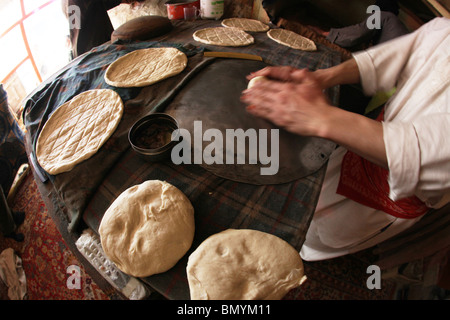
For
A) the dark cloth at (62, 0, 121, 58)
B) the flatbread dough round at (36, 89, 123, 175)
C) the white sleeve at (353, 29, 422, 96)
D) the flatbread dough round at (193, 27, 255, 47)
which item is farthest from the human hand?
the dark cloth at (62, 0, 121, 58)

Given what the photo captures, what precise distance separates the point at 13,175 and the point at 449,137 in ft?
10.6

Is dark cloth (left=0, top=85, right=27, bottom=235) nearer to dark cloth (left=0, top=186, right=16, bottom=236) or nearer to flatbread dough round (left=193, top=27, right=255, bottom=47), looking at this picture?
dark cloth (left=0, top=186, right=16, bottom=236)

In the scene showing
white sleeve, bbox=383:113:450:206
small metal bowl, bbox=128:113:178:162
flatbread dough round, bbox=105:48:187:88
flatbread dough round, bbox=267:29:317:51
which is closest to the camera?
white sleeve, bbox=383:113:450:206

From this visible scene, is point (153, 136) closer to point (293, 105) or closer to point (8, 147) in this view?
point (293, 105)

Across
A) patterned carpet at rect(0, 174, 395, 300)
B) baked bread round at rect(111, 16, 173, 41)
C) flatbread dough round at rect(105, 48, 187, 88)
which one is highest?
baked bread round at rect(111, 16, 173, 41)

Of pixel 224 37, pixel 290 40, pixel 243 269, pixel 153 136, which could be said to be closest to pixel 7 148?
pixel 153 136

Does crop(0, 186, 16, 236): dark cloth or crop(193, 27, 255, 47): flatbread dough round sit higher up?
crop(193, 27, 255, 47): flatbread dough round

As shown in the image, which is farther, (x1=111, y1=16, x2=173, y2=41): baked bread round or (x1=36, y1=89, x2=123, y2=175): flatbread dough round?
(x1=111, y1=16, x2=173, y2=41): baked bread round

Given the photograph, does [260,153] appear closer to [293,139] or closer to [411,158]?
[293,139]

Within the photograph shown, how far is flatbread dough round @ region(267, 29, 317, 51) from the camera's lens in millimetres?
2236

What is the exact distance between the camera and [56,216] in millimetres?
1168

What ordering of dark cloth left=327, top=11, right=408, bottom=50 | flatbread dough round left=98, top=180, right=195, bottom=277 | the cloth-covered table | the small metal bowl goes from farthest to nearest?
dark cloth left=327, top=11, right=408, bottom=50 < the small metal bowl < the cloth-covered table < flatbread dough round left=98, top=180, right=195, bottom=277

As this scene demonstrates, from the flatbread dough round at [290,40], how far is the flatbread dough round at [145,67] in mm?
1114

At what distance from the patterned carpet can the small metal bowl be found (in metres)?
1.27
